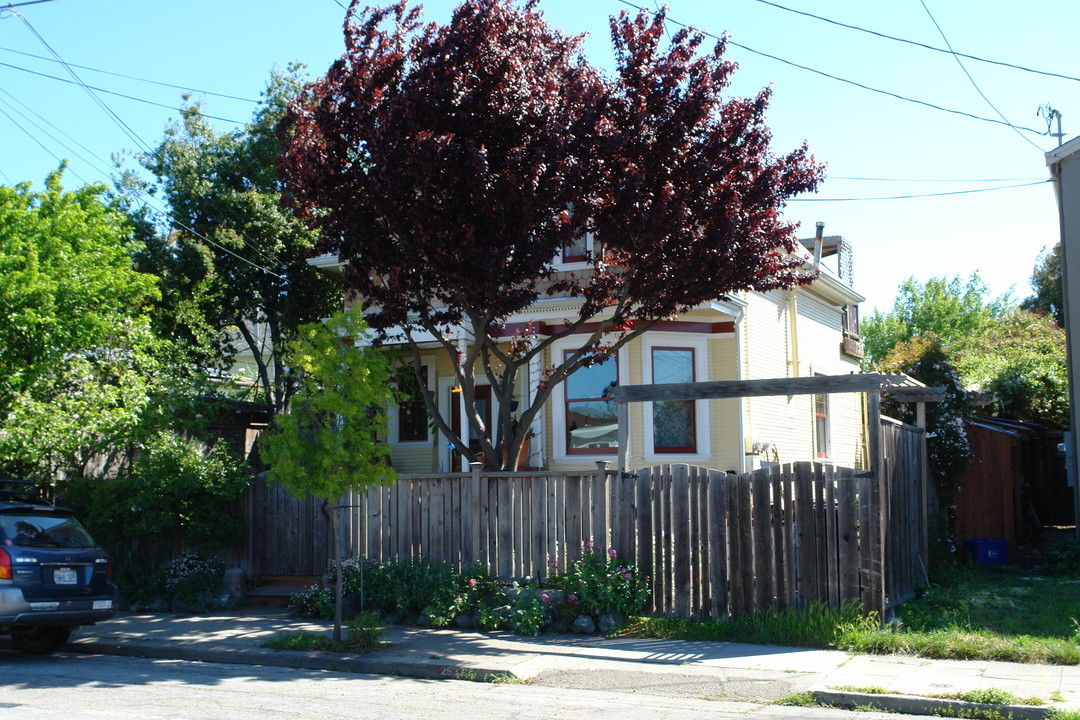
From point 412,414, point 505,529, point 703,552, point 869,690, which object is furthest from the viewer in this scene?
point 412,414

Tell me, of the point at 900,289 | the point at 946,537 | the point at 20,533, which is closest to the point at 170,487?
the point at 20,533

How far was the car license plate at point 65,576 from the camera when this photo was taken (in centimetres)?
1015

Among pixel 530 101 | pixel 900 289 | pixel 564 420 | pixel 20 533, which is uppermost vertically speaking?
pixel 900 289

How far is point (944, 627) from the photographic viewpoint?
32.9 ft

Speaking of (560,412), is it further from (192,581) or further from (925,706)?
(925,706)

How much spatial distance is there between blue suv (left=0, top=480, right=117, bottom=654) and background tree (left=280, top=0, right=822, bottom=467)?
171 inches

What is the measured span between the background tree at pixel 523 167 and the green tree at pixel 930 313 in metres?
47.7

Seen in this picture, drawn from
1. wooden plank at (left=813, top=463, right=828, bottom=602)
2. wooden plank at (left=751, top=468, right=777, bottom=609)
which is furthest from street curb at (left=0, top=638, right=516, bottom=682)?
wooden plank at (left=813, top=463, right=828, bottom=602)

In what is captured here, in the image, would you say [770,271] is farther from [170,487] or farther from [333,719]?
[170,487]

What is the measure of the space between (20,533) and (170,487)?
11.0ft

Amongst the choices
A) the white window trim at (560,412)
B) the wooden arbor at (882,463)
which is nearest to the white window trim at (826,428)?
the white window trim at (560,412)

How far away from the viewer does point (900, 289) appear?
61094 millimetres

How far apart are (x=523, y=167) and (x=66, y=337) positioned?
7.56 meters

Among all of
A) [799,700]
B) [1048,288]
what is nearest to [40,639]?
[799,700]
